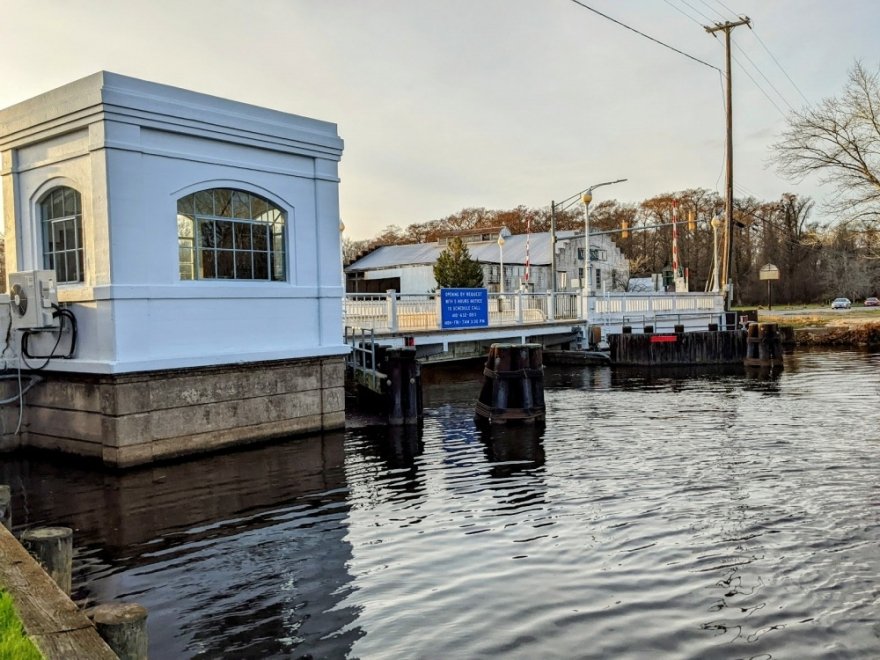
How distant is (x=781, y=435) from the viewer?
1430cm

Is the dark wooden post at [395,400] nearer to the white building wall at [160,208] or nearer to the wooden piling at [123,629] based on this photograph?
the white building wall at [160,208]

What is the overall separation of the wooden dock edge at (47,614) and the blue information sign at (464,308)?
1798cm

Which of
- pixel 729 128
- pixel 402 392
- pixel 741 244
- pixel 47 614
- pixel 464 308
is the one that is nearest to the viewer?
pixel 47 614

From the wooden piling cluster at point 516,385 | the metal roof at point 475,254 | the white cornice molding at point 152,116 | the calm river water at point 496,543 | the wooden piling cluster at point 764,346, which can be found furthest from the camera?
the metal roof at point 475,254

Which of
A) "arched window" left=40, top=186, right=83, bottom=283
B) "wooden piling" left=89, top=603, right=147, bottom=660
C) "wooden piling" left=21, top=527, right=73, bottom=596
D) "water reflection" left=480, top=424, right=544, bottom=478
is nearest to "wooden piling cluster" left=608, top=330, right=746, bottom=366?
"water reflection" left=480, top=424, right=544, bottom=478

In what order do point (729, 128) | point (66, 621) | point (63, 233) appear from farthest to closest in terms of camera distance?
1. point (729, 128)
2. point (63, 233)
3. point (66, 621)

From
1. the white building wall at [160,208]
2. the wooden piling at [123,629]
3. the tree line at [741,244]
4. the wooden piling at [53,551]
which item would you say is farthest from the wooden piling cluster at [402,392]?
the tree line at [741,244]

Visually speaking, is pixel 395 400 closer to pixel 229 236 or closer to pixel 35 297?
pixel 229 236

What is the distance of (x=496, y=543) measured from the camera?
8188 mm

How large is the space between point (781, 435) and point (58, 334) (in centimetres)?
1291

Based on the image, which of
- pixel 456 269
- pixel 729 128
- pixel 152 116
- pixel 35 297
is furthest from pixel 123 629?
pixel 456 269

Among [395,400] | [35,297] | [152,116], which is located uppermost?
[152,116]

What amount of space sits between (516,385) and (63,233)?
931cm

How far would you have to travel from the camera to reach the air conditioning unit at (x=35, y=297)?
12.2 m
